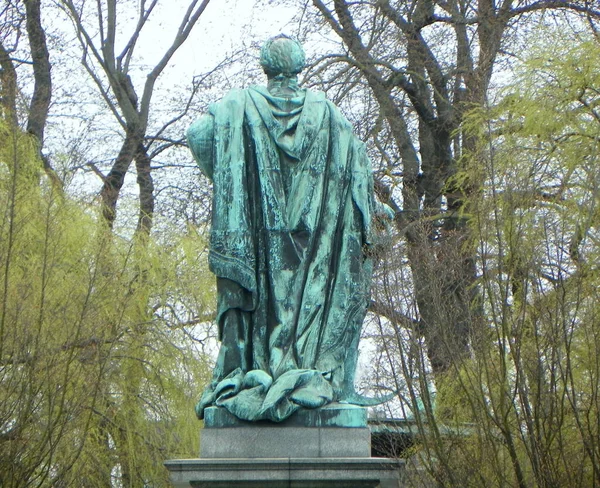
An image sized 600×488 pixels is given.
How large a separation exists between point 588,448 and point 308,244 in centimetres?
444

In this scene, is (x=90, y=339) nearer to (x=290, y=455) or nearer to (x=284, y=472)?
(x=290, y=455)

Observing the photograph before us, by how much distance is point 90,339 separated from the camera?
16312 millimetres

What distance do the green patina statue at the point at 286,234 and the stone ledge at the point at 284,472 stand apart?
1.59 feet

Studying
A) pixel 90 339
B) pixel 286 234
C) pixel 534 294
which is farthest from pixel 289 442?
pixel 90 339

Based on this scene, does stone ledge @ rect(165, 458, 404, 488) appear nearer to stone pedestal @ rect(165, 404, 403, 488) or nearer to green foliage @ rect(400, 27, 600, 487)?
stone pedestal @ rect(165, 404, 403, 488)

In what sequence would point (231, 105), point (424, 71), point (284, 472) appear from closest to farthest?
1. point (284, 472)
2. point (231, 105)
3. point (424, 71)

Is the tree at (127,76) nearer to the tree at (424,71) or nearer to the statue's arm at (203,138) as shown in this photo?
the tree at (424,71)

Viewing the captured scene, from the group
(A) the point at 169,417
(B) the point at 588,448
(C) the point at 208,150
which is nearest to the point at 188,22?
(A) the point at 169,417

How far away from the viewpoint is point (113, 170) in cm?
2520

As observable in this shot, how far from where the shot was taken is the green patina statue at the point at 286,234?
838 cm

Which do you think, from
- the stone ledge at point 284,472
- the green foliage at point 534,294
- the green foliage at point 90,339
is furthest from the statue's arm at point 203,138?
the green foliage at point 90,339

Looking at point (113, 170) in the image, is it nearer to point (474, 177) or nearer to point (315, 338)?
point (474, 177)

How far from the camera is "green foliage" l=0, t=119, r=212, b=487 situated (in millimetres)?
14172

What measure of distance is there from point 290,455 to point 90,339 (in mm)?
8689
